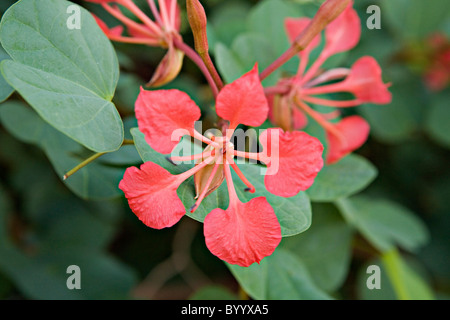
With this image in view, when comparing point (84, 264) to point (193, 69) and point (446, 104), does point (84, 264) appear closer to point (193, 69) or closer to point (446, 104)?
point (193, 69)

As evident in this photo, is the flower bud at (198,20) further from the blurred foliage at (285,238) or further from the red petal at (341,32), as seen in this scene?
the red petal at (341,32)

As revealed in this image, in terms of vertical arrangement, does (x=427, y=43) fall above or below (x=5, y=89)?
below

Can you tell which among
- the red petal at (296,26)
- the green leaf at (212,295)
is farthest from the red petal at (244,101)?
the green leaf at (212,295)

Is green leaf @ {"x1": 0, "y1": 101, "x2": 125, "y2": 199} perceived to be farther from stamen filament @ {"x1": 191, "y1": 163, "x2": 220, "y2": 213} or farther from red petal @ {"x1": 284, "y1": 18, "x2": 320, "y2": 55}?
red petal @ {"x1": 284, "y1": 18, "x2": 320, "y2": 55}

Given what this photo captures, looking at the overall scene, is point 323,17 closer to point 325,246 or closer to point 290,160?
point 290,160
